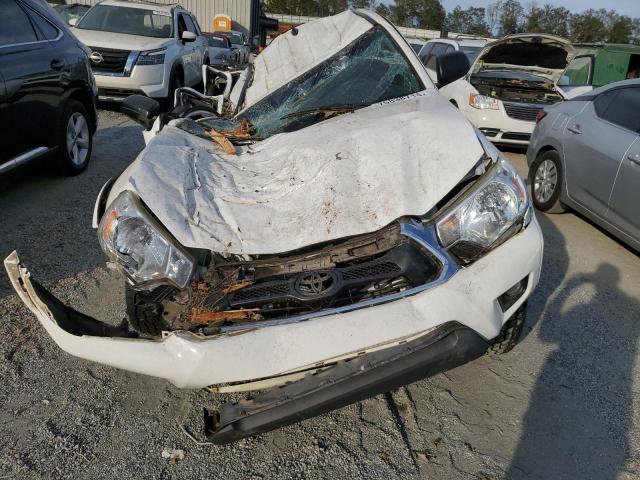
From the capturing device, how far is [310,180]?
8.34ft

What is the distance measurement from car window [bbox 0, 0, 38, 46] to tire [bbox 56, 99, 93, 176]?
707 mm

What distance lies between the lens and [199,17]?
28.2 metres

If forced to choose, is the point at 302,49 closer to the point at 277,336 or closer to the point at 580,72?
the point at 277,336

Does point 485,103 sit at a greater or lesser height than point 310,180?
lesser

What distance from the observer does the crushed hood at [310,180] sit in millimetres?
2297

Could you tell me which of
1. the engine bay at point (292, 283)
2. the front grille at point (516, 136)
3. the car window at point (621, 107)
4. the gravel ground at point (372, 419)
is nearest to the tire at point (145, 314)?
the engine bay at point (292, 283)

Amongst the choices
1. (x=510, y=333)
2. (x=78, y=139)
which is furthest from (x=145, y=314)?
(x=78, y=139)

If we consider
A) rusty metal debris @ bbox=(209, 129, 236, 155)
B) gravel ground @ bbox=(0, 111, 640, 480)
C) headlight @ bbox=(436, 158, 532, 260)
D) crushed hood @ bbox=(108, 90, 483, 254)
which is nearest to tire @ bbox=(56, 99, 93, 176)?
gravel ground @ bbox=(0, 111, 640, 480)

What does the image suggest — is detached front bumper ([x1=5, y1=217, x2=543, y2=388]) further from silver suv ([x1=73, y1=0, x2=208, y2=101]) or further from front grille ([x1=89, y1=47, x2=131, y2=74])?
front grille ([x1=89, y1=47, x2=131, y2=74])

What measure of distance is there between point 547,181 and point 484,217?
3817mm

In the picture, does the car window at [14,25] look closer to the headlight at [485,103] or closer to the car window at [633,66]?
the headlight at [485,103]

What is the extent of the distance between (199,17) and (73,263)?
27455 millimetres

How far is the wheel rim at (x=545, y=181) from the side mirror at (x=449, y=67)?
2660mm

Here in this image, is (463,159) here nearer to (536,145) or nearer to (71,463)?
(71,463)
